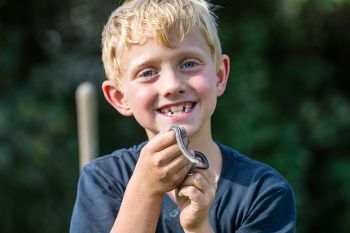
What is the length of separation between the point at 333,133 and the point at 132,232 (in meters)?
8.29

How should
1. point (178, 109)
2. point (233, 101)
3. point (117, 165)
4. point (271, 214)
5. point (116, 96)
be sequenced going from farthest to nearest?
point (233, 101), point (116, 96), point (117, 165), point (271, 214), point (178, 109)

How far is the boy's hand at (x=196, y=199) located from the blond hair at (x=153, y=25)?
49cm

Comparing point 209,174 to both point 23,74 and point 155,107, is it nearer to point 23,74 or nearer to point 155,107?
point 155,107

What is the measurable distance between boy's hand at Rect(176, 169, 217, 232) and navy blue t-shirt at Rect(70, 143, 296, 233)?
0.28 meters

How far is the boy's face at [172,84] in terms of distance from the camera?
9.18 feet

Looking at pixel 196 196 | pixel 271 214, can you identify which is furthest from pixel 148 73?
pixel 271 214

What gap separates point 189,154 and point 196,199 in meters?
Answer: 0.15

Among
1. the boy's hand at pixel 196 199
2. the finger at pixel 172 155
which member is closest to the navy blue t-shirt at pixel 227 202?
the boy's hand at pixel 196 199

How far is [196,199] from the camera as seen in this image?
2.58 metres

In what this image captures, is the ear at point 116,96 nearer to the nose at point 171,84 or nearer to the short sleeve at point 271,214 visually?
the nose at point 171,84

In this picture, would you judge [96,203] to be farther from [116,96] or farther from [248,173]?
[248,173]

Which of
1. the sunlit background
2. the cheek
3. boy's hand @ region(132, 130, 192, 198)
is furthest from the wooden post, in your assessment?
boy's hand @ region(132, 130, 192, 198)

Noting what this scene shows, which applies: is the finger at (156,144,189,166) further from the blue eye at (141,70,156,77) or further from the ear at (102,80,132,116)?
the ear at (102,80,132,116)

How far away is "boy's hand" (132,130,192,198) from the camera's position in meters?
2.59
